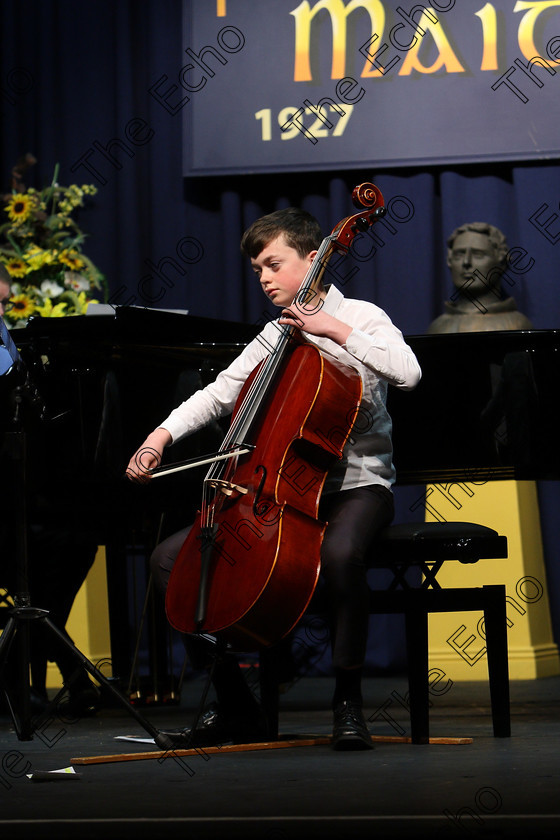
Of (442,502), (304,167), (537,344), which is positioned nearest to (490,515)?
(442,502)

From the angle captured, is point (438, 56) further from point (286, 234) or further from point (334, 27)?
point (286, 234)

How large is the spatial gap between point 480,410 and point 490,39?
6.99 ft

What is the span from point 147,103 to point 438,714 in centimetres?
309

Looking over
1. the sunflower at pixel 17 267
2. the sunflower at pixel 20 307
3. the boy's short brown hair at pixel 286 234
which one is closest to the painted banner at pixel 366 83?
the sunflower at pixel 17 267

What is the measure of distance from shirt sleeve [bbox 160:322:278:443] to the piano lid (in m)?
0.54

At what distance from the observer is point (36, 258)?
409 centimetres

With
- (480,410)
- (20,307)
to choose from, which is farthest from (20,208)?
(480,410)

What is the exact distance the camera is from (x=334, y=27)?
4.60 meters

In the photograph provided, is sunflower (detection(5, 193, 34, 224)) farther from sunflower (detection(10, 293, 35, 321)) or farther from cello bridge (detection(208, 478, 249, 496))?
cello bridge (detection(208, 478, 249, 496))

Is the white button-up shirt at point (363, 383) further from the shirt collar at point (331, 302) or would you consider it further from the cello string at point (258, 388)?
the cello string at point (258, 388)

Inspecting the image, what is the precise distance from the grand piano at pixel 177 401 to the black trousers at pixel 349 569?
529mm

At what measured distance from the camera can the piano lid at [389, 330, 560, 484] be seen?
2.94 metres

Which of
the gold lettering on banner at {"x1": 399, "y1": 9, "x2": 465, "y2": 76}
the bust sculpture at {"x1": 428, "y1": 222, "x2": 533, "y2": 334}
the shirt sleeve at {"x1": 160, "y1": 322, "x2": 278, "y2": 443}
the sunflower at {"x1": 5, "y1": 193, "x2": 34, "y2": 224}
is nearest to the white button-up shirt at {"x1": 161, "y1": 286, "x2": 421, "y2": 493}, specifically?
the shirt sleeve at {"x1": 160, "y1": 322, "x2": 278, "y2": 443}

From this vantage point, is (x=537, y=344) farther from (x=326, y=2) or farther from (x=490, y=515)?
(x=326, y=2)
